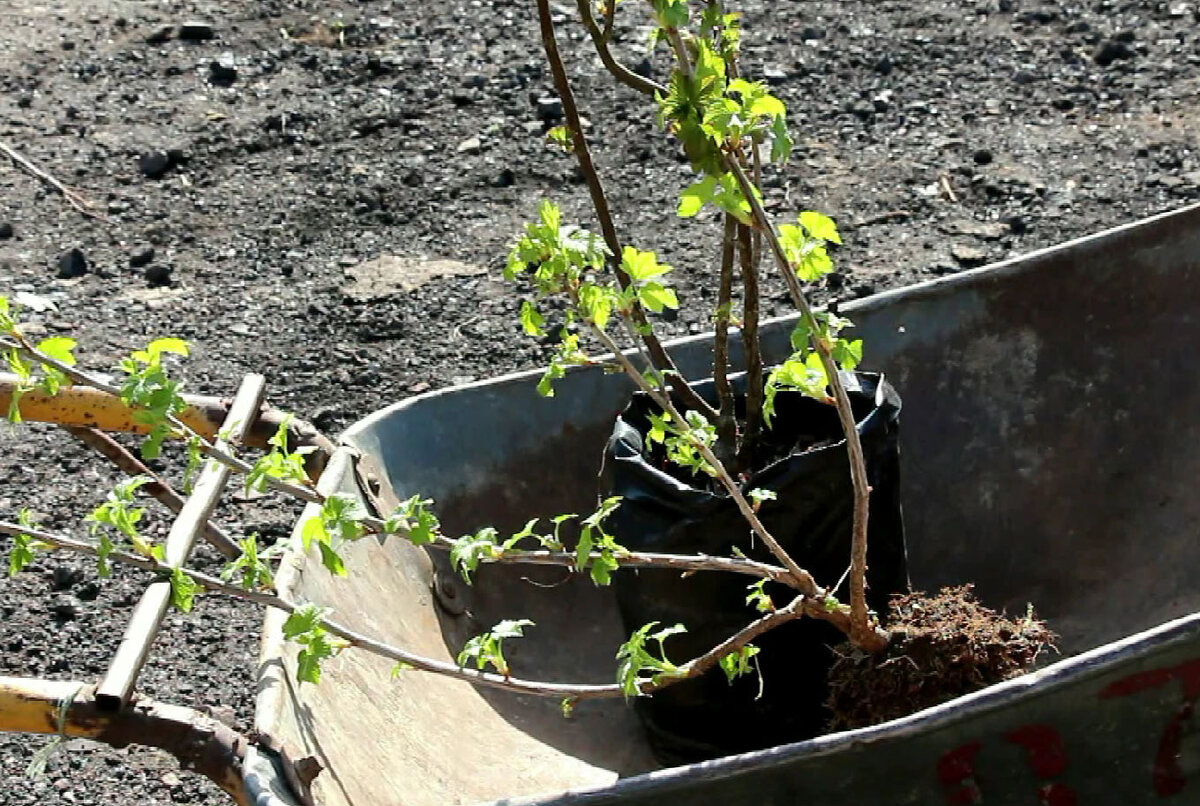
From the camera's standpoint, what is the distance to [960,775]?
174cm

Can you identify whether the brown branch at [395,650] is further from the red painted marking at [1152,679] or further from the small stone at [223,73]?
the small stone at [223,73]

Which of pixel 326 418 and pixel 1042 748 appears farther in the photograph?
pixel 326 418

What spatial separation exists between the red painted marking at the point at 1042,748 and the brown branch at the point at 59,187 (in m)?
3.57

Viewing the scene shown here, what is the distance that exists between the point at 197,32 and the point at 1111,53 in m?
3.12

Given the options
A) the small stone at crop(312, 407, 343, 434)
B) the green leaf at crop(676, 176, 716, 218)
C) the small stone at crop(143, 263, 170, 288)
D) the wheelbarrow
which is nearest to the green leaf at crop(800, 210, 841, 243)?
the green leaf at crop(676, 176, 716, 218)

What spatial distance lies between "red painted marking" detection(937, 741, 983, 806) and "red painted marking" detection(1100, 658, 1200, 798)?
0.53 ft

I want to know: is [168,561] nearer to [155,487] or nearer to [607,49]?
[155,487]

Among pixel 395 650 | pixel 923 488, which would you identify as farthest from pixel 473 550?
pixel 923 488

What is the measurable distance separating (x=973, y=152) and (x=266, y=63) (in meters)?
2.41

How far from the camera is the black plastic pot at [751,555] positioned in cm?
216

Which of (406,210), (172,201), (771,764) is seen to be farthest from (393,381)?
(771,764)

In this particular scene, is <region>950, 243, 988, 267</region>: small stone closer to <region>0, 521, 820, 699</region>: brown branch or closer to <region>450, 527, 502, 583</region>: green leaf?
<region>0, 521, 820, 699</region>: brown branch

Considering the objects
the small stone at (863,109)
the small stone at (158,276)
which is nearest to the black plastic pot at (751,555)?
the small stone at (158,276)

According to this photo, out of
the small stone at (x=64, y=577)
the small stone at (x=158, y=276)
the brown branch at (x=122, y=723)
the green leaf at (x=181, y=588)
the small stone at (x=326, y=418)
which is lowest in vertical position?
the small stone at (x=64, y=577)
